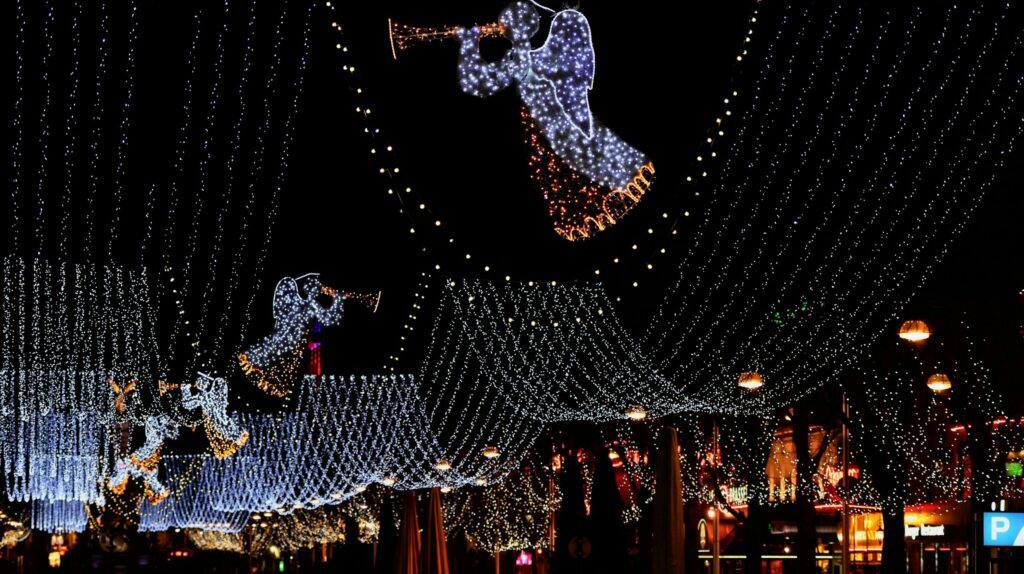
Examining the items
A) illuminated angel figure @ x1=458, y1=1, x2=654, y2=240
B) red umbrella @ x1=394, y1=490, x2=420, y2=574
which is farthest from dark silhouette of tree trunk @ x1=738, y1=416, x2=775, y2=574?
illuminated angel figure @ x1=458, y1=1, x2=654, y2=240

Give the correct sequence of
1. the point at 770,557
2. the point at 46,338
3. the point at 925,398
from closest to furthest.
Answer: the point at 46,338
the point at 925,398
the point at 770,557

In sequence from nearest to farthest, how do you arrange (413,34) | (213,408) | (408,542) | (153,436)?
(413,34) → (408,542) → (213,408) → (153,436)

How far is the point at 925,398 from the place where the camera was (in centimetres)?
2156

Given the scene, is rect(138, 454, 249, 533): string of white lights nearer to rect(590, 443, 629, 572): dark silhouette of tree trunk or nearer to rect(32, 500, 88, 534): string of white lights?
rect(32, 500, 88, 534): string of white lights

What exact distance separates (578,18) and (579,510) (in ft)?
24.9

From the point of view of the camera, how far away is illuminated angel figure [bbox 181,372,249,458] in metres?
23.2

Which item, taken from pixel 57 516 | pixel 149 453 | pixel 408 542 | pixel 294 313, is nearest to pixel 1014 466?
pixel 408 542

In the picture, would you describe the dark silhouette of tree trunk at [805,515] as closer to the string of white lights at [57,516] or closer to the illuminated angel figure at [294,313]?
the illuminated angel figure at [294,313]

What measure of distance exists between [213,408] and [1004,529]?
15.6 meters

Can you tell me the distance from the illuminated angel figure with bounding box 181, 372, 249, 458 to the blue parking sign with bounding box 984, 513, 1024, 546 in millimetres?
15255

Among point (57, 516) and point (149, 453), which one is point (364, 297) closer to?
point (149, 453)

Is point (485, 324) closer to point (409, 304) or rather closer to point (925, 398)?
point (409, 304)

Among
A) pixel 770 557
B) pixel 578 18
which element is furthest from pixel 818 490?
pixel 578 18

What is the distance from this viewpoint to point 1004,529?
469 inches
